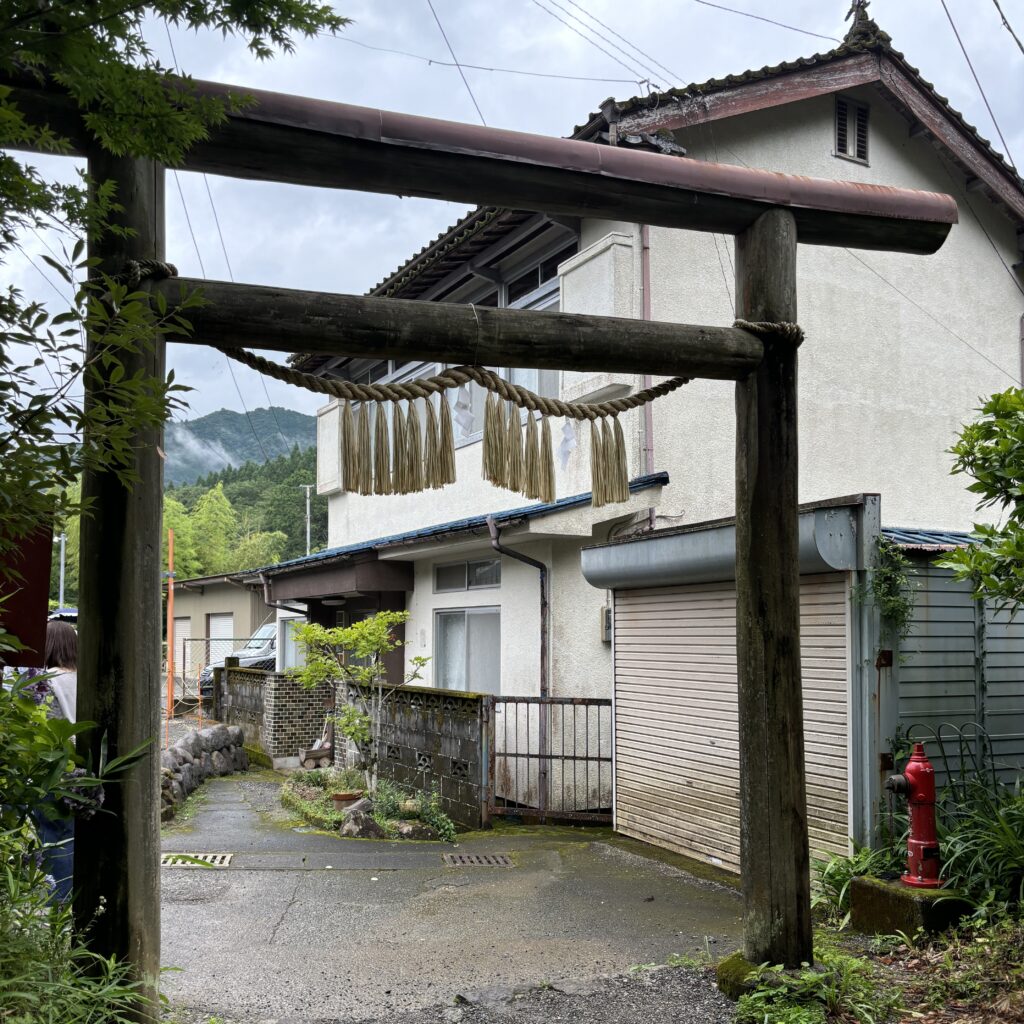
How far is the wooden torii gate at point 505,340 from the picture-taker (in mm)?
4316

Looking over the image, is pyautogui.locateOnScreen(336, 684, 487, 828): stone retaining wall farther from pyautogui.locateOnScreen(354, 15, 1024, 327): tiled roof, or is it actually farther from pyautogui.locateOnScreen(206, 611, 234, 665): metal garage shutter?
pyautogui.locateOnScreen(206, 611, 234, 665): metal garage shutter

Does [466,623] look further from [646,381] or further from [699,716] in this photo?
[699,716]

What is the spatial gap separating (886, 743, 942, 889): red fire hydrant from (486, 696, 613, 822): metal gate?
459 centimetres

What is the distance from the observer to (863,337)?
12672 millimetres

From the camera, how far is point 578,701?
10672mm

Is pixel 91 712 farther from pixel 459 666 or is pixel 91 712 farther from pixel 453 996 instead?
pixel 459 666

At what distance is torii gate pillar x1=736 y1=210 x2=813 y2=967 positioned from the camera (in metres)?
5.27

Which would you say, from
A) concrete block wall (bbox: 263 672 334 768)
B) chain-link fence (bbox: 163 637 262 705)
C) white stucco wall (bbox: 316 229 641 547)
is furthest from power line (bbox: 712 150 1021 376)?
chain-link fence (bbox: 163 637 262 705)

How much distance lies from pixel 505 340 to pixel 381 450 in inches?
31.3

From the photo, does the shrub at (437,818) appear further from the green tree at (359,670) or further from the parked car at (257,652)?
the parked car at (257,652)

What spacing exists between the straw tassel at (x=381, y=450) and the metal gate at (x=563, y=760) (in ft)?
19.0

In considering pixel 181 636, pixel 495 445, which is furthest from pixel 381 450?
pixel 181 636

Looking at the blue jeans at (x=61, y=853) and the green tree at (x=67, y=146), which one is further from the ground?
the green tree at (x=67, y=146)

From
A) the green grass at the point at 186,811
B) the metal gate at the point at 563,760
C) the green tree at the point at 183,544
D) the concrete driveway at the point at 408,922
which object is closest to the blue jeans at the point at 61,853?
the concrete driveway at the point at 408,922
